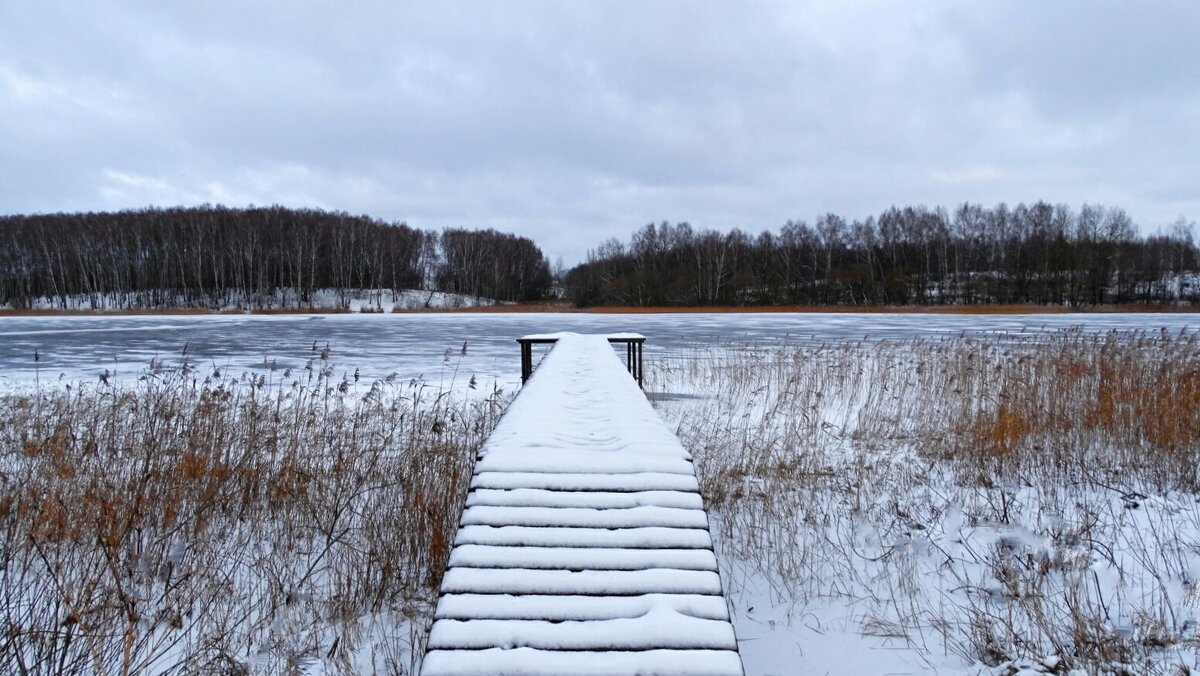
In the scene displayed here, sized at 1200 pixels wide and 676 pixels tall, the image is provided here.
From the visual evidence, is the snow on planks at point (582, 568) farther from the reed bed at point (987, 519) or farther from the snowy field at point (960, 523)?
the reed bed at point (987, 519)

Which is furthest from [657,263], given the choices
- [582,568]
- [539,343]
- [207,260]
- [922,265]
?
[582,568]

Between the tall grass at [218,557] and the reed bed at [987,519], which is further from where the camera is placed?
the reed bed at [987,519]

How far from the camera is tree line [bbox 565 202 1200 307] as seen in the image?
5475 cm

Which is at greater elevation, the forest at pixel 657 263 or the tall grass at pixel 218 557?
the forest at pixel 657 263

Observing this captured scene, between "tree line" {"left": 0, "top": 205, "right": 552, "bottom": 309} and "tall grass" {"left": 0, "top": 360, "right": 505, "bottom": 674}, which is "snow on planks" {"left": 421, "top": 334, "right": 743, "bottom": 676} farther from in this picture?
"tree line" {"left": 0, "top": 205, "right": 552, "bottom": 309}

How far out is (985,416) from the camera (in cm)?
605

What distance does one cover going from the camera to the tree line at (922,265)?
5475 cm

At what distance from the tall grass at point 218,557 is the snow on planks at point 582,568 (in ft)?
3.25

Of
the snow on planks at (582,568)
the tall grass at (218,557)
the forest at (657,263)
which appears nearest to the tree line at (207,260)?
the forest at (657,263)

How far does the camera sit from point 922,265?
6212 centimetres

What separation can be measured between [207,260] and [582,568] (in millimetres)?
72800

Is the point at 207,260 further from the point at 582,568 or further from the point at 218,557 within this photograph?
the point at 582,568

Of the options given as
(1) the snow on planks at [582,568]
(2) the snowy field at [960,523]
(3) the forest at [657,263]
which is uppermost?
(3) the forest at [657,263]

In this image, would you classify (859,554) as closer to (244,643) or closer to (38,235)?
(244,643)
